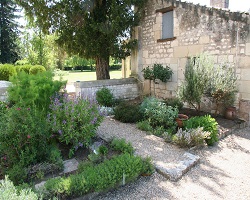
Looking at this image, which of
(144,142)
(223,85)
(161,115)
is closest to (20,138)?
(144,142)

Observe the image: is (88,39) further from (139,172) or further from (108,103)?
(139,172)

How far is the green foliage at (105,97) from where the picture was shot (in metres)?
8.29

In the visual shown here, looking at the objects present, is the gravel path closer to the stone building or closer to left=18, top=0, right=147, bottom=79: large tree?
the stone building

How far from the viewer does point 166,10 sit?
8523 millimetres

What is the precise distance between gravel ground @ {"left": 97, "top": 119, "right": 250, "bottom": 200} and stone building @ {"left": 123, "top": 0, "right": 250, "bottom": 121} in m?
2.71

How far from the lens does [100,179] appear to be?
2.91 m

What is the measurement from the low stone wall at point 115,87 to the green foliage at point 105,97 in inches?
10.5

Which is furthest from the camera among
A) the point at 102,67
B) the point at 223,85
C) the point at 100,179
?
the point at 102,67

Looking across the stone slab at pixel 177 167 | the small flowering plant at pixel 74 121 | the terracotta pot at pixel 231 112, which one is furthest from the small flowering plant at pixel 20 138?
the terracotta pot at pixel 231 112

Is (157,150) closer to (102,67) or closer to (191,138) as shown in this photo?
(191,138)

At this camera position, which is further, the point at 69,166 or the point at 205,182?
the point at 69,166

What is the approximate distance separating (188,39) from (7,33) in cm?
2675

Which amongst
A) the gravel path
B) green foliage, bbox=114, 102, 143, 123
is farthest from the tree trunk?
the gravel path

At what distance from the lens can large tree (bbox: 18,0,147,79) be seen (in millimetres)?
8078
